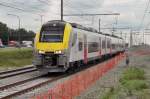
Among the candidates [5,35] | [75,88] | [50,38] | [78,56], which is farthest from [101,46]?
[5,35]

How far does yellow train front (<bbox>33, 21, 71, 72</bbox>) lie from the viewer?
2772cm

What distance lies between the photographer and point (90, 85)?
21.3 metres

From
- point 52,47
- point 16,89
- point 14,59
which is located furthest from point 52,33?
point 14,59

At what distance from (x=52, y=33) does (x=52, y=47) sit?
120 cm

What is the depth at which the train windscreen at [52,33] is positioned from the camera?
28.5 m

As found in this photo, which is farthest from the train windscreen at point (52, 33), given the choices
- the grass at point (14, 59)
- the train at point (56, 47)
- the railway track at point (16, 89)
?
the grass at point (14, 59)

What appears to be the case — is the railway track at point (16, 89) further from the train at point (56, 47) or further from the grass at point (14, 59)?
the grass at point (14, 59)

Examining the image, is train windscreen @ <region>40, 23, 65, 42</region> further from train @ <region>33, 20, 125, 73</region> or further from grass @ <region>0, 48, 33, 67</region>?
grass @ <region>0, 48, 33, 67</region>

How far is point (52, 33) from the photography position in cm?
2870

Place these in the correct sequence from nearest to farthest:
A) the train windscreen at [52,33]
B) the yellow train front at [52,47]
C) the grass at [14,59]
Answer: the yellow train front at [52,47], the train windscreen at [52,33], the grass at [14,59]

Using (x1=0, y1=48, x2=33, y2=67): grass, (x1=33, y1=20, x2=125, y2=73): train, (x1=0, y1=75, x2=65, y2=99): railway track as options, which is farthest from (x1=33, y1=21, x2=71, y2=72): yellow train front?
(x1=0, y1=48, x2=33, y2=67): grass

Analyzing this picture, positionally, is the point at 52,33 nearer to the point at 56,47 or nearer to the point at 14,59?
the point at 56,47

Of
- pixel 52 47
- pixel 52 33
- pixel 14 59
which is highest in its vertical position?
pixel 52 33

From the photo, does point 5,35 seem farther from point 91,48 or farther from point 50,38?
point 50,38
